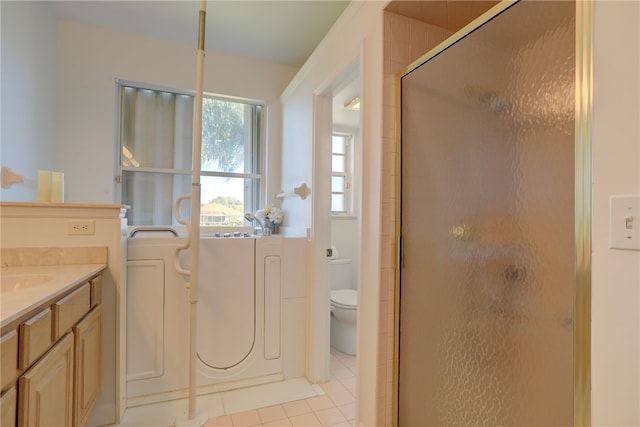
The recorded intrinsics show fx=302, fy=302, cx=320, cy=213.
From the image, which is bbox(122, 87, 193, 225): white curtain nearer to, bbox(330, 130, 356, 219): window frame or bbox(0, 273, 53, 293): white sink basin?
bbox(0, 273, 53, 293): white sink basin

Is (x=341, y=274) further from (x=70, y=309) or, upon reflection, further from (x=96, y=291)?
(x=70, y=309)

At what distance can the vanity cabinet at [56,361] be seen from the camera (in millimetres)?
851

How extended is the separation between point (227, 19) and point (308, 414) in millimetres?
2829

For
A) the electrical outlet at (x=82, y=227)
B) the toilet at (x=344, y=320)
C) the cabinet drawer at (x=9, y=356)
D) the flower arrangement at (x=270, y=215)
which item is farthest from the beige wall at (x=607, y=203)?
the flower arrangement at (x=270, y=215)

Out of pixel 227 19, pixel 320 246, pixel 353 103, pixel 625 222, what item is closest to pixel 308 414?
pixel 320 246

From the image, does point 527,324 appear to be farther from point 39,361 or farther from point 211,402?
point 211,402

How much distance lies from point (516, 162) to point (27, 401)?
65.2 inches

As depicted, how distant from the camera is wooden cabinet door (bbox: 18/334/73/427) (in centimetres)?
89

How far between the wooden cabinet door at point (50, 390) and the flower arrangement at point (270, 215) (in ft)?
5.07

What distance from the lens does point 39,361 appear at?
38.6 inches

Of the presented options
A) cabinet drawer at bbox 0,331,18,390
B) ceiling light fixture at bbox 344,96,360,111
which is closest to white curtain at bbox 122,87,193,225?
ceiling light fixture at bbox 344,96,360,111

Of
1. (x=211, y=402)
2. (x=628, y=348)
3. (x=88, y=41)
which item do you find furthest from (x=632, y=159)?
(x=88, y=41)

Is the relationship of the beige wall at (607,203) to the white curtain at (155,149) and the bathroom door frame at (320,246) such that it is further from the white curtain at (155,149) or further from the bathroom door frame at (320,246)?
the white curtain at (155,149)

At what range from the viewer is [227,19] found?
2.34 metres
